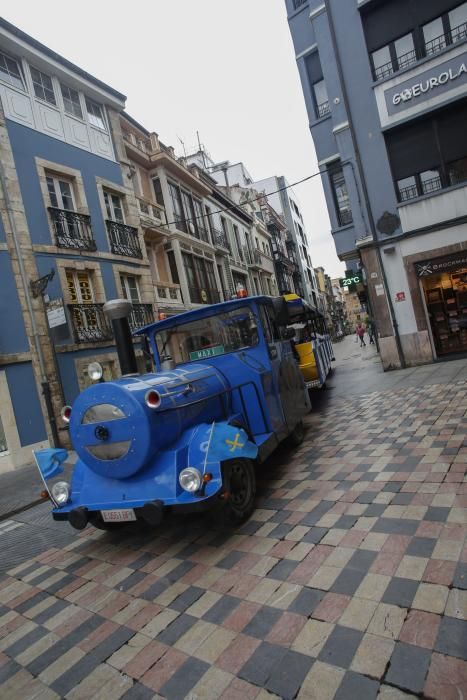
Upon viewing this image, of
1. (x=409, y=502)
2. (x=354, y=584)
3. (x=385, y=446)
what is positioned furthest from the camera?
(x=385, y=446)

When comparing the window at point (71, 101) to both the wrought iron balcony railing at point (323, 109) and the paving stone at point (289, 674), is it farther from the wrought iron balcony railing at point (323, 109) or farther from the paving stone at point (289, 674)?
the paving stone at point (289, 674)

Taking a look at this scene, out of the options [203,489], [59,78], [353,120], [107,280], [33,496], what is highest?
[59,78]

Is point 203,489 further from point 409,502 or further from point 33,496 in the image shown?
point 33,496

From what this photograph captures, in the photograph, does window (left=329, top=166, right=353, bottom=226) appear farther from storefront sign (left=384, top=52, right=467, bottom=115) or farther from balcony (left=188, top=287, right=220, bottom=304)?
balcony (left=188, top=287, right=220, bottom=304)

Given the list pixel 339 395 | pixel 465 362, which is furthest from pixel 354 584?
pixel 465 362

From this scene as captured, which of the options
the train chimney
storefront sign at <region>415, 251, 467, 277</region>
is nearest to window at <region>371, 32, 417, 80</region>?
storefront sign at <region>415, 251, 467, 277</region>

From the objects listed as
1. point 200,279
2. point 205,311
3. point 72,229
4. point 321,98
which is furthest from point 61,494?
point 200,279

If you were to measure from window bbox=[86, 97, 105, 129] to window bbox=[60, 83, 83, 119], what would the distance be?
446 millimetres

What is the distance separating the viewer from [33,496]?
23.9ft

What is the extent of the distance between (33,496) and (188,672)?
19.8ft

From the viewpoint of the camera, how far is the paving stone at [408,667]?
6.52 feet

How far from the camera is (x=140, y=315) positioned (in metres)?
14.8

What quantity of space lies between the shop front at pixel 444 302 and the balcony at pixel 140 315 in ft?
31.1

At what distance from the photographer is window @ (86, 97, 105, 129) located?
1450 cm
